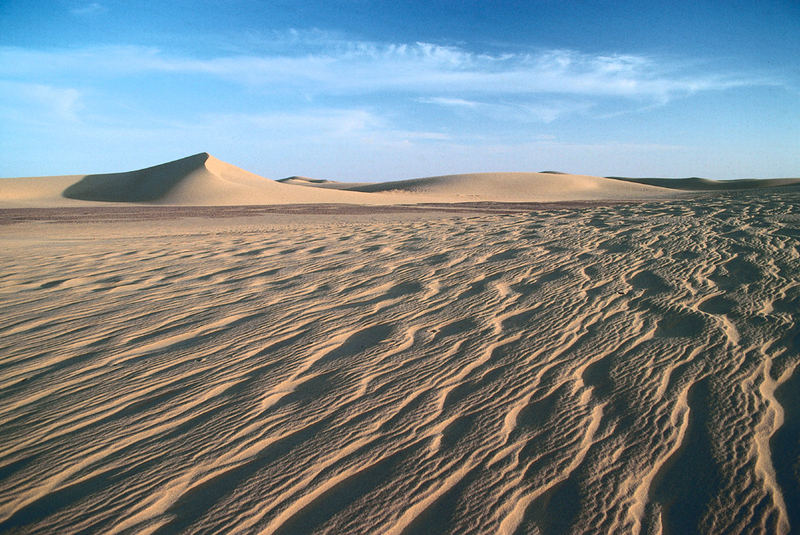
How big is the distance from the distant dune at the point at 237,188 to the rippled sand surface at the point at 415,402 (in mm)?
29261

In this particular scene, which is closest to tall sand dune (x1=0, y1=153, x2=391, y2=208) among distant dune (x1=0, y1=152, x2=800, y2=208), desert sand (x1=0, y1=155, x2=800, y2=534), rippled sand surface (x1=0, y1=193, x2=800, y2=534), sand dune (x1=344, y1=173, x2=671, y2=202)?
distant dune (x1=0, y1=152, x2=800, y2=208)

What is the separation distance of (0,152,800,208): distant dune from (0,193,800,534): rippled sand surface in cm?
2926

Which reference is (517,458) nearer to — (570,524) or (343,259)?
(570,524)

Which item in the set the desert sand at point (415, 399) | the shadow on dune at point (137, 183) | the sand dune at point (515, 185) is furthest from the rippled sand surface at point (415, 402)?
the sand dune at point (515, 185)

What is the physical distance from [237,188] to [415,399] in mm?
38360

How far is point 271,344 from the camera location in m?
3.27

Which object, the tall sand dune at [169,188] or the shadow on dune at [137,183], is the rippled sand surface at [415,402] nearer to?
the tall sand dune at [169,188]

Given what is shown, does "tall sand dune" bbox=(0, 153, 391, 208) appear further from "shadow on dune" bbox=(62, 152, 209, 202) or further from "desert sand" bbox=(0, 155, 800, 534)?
"desert sand" bbox=(0, 155, 800, 534)

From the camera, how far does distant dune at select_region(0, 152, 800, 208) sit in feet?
116

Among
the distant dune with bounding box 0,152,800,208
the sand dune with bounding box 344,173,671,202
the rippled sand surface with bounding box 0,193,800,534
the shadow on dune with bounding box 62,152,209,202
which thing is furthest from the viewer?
the sand dune with bounding box 344,173,671,202

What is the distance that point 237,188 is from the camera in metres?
38.0

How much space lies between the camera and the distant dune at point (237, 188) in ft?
116

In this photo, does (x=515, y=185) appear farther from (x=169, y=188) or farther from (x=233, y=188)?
(x=169, y=188)

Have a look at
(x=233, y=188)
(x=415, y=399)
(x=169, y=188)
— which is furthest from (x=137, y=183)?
(x=415, y=399)
